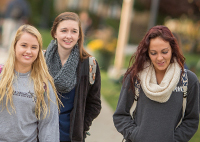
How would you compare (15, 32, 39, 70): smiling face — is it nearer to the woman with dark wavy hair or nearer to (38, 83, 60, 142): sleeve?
(38, 83, 60, 142): sleeve

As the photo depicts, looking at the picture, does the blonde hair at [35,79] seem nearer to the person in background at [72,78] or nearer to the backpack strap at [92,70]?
the person in background at [72,78]

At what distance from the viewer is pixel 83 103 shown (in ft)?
10.9

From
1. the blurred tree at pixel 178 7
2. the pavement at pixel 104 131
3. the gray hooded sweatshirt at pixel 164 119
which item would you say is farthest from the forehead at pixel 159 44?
the blurred tree at pixel 178 7

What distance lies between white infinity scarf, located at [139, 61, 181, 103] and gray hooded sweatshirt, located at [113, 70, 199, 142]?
6 centimetres

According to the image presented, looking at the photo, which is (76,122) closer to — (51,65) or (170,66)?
(51,65)

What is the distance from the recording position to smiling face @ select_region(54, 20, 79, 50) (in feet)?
10.8

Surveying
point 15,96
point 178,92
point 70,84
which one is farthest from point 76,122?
point 178,92

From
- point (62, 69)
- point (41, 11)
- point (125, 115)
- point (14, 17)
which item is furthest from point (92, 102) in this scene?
point (41, 11)

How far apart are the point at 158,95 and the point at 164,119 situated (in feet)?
0.70

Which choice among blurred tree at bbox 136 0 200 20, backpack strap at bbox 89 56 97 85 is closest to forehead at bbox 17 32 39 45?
backpack strap at bbox 89 56 97 85

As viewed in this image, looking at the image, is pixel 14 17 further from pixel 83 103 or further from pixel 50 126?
pixel 50 126

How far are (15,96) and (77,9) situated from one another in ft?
104

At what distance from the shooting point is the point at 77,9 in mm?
33375

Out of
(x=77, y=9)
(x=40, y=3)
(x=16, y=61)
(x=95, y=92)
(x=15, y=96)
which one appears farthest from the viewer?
(x=77, y=9)
